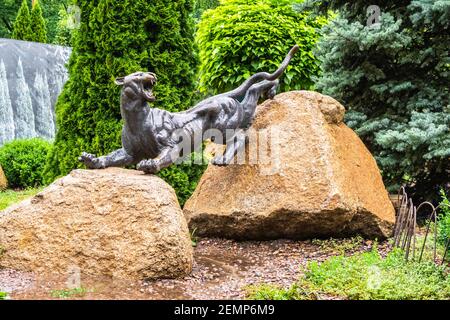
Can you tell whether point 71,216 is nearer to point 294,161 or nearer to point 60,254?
point 60,254

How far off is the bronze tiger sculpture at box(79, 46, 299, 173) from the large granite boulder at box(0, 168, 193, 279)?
46cm

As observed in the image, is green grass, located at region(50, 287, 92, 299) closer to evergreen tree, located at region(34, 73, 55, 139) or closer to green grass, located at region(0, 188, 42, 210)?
green grass, located at region(0, 188, 42, 210)

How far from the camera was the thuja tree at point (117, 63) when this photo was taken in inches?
244

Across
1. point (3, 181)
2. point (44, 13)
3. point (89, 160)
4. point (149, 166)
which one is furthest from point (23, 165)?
point (44, 13)

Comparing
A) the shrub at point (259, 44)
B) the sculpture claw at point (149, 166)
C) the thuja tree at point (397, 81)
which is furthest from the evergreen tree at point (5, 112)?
the sculpture claw at point (149, 166)

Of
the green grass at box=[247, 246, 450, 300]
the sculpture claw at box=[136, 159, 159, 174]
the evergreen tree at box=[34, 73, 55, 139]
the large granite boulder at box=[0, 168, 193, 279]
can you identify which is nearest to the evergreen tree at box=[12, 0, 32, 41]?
the evergreen tree at box=[34, 73, 55, 139]

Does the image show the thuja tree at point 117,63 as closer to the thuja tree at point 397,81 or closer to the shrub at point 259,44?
the thuja tree at point 397,81

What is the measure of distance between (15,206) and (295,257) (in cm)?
241

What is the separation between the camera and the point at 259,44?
8812mm

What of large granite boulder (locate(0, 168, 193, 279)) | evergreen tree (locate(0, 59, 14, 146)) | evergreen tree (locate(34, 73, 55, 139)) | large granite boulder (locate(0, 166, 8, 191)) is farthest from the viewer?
evergreen tree (locate(34, 73, 55, 139))

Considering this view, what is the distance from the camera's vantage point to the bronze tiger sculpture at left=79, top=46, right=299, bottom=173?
15.1ft

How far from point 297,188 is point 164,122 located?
1.35 metres
